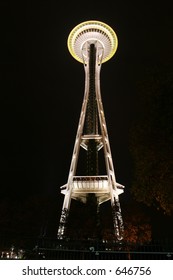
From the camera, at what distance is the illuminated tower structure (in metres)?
47.7

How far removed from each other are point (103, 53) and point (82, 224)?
39.5m

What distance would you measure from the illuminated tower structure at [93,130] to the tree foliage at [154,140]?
66.1 ft

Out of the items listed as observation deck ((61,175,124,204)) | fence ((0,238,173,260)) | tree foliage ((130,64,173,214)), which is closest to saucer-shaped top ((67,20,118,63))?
observation deck ((61,175,124,204))

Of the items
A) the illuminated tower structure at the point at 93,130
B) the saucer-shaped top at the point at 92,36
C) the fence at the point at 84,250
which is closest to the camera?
the fence at the point at 84,250

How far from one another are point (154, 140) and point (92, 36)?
52271 mm

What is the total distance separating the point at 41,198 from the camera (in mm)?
38594

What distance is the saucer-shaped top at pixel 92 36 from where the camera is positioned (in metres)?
64.0

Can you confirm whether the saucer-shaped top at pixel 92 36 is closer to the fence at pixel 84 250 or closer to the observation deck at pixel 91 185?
the observation deck at pixel 91 185

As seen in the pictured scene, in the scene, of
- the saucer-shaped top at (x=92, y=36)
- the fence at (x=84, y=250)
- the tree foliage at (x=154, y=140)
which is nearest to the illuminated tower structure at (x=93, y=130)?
the saucer-shaped top at (x=92, y=36)

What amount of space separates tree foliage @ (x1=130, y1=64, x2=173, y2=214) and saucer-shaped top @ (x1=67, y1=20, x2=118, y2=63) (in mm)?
50095

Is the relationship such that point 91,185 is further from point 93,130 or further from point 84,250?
point 84,250

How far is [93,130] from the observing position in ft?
175

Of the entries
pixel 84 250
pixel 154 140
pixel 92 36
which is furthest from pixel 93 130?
pixel 84 250
